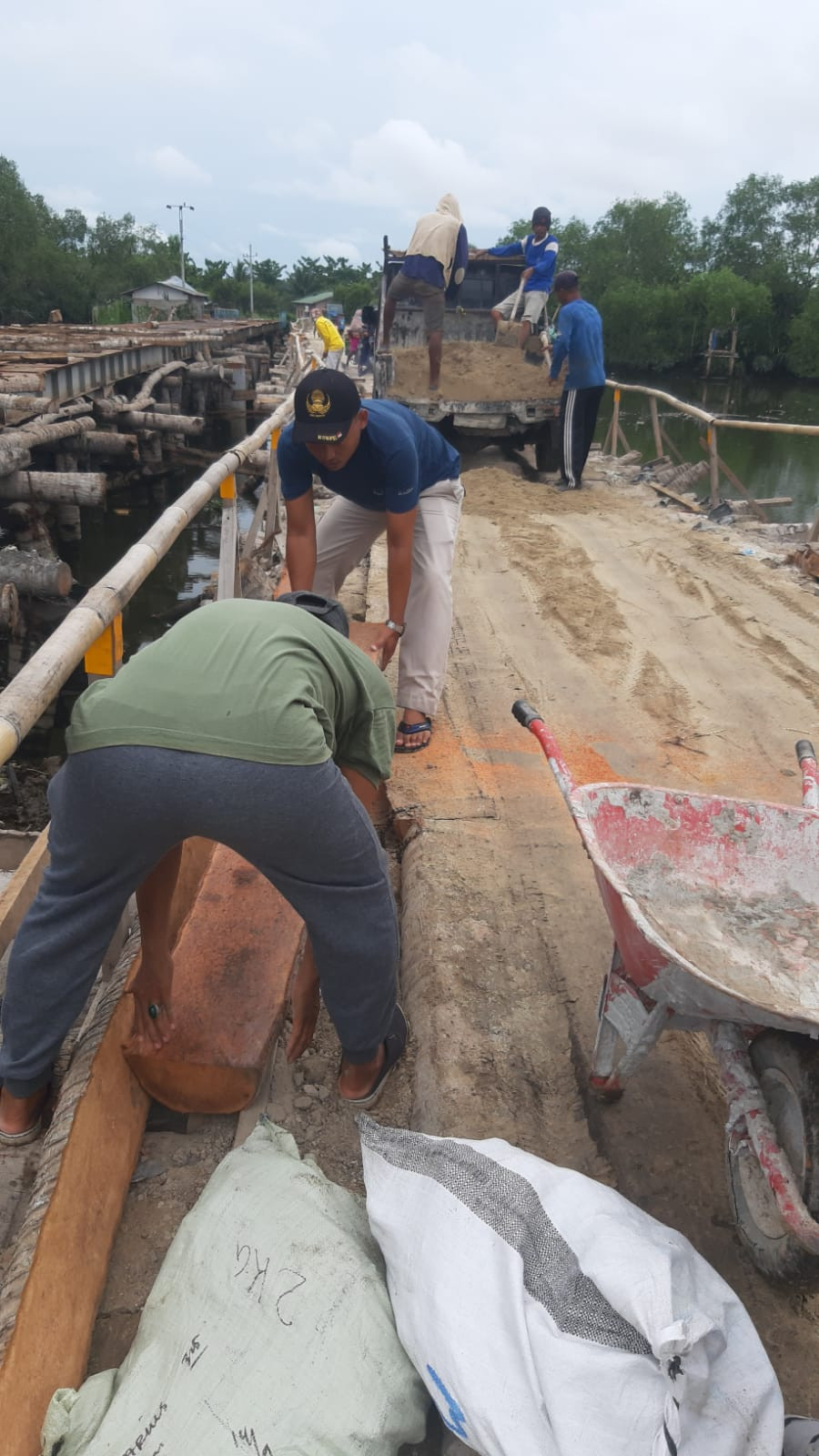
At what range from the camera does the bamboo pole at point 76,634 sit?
5.08 ft

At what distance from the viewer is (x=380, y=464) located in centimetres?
336

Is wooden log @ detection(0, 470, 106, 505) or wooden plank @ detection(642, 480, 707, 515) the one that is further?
wooden plank @ detection(642, 480, 707, 515)

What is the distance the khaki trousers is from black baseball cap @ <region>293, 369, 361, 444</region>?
92 cm

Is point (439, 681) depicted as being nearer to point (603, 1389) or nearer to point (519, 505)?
point (603, 1389)

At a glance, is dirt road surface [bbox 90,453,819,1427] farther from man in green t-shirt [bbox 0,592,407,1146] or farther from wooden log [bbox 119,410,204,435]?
wooden log [bbox 119,410,204,435]

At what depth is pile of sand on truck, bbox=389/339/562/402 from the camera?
1034 centimetres

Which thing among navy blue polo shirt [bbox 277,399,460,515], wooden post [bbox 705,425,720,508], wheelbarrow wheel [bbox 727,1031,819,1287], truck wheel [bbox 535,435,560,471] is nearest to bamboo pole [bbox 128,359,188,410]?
truck wheel [bbox 535,435,560,471]

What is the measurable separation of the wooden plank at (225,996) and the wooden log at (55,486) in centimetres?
719

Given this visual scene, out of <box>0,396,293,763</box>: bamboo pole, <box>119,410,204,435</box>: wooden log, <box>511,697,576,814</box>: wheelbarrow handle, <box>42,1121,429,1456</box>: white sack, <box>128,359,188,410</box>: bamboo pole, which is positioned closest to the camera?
<box>42,1121,429,1456</box>: white sack

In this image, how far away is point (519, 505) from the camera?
9125 millimetres

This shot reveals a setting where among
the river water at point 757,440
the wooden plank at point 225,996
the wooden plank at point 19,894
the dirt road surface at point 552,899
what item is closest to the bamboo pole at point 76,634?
the wooden plank at point 19,894

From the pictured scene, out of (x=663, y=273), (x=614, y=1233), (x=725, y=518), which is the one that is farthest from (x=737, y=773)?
(x=663, y=273)

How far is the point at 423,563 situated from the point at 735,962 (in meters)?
2.26

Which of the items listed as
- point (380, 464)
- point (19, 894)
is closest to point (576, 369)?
point (380, 464)
